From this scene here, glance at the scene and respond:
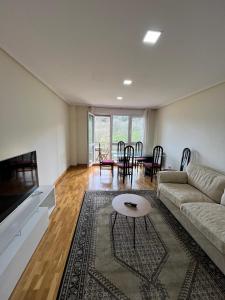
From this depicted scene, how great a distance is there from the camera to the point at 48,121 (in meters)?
3.41

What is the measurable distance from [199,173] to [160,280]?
2.01 m

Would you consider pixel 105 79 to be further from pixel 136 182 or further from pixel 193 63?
pixel 136 182

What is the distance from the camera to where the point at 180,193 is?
2.57 metres

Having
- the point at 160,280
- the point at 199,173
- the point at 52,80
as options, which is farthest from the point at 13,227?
the point at 199,173

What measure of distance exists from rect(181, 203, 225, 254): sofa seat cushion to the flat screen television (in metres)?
2.23

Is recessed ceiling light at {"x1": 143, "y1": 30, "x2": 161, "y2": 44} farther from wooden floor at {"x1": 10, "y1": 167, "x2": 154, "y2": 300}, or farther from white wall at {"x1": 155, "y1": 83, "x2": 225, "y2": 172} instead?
wooden floor at {"x1": 10, "y1": 167, "x2": 154, "y2": 300}

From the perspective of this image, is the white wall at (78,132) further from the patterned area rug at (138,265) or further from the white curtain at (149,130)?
the patterned area rug at (138,265)

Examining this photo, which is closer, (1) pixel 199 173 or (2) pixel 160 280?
(2) pixel 160 280

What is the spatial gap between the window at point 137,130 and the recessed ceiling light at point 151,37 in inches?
182

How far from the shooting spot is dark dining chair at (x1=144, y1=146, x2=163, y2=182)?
180 inches

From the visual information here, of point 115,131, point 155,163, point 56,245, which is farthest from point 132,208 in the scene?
point 115,131

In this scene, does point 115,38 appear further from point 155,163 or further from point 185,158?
point 155,163

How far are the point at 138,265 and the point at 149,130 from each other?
5097 millimetres

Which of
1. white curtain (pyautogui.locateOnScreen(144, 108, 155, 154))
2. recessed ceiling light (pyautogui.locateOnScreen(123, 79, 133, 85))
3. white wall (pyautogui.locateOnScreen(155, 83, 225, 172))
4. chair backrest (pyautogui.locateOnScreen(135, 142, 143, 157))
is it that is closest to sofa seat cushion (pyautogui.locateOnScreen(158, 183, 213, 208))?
white wall (pyautogui.locateOnScreen(155, 83, 225, 172))
